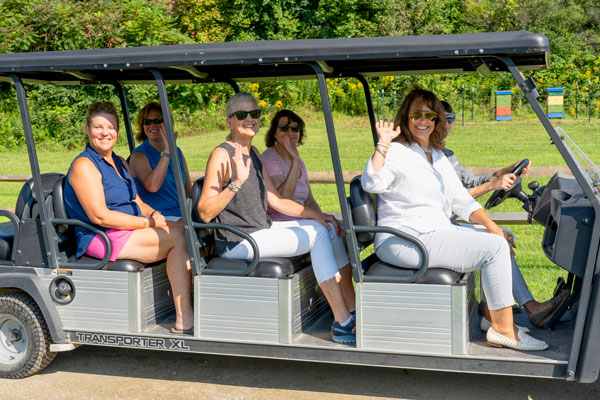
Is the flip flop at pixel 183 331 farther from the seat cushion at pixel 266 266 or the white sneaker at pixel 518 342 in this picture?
the white sneaker at pixel 518 342

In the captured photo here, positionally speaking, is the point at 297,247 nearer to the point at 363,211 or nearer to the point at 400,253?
the point at 363,211

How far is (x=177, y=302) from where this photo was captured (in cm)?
375

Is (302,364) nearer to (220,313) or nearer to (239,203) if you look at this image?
(220,313)

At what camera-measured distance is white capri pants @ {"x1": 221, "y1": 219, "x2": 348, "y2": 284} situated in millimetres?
3629

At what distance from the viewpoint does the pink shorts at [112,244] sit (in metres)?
3.76

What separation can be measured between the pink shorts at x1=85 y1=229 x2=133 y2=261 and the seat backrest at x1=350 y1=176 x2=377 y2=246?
118 centimetres

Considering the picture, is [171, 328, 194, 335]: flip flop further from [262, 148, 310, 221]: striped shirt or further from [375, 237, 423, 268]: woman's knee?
[375, 237, 423, 268]: woman's knee

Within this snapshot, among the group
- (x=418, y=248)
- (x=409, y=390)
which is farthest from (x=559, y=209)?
(x=409, y=390)

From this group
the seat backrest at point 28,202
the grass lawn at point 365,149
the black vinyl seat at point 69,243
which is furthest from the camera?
the grass lawn at point 365,149

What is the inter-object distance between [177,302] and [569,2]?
76.2ft

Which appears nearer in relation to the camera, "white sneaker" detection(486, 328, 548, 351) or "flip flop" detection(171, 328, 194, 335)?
"white sneaker" detection(486, 328, 548, 351)

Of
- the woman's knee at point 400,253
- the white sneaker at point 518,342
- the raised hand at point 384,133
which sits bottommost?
the white sneaker at point 518,342

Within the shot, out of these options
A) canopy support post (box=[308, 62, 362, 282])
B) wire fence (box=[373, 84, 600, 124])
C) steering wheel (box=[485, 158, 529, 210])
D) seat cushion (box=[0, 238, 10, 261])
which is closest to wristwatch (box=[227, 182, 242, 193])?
canopy support post (box=[308, 62, 362, 282])

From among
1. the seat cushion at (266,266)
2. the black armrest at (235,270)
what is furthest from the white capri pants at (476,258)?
the black armrest at (235,270)
